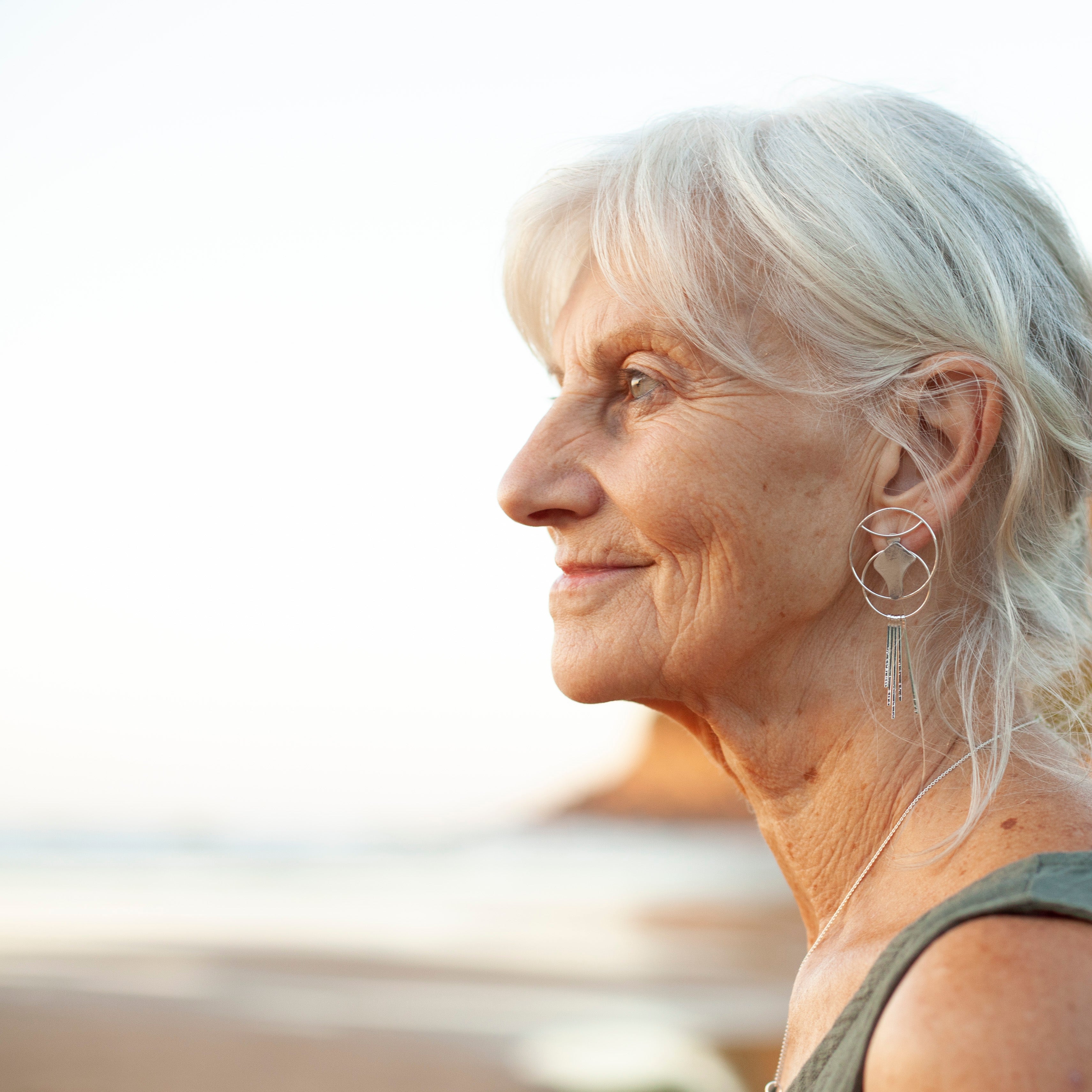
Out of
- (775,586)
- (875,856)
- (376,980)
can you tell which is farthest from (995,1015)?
(376,980)

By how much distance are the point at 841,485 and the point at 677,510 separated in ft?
0.95

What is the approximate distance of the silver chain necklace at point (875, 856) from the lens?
1773 mm

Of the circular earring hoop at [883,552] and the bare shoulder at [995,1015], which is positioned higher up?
the circular earring hoop at [883,552]

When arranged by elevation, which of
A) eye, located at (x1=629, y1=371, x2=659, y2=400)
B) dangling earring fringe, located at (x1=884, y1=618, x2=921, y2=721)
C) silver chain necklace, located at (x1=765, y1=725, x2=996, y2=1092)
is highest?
eye, located at (x1=629, y1=371, x2=659, y2=400)

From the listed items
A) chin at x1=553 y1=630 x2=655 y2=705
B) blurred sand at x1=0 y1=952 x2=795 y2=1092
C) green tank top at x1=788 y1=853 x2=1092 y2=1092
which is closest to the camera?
green tank top at x1=788 y1=853 x2=1092 y2=1092

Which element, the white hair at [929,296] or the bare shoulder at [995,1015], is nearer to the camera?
the bare shoulder at [995,1015]

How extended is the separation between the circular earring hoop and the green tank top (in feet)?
1.81

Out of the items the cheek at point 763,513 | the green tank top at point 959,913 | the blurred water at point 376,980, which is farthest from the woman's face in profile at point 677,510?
the blurred water at point 376,980

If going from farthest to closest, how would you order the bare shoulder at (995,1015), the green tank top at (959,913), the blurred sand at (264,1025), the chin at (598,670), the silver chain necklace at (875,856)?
1. the blurred sand at (264,1025)
2. the chin at (598,670)
3. the silver chain necklace at (875,856)
4. the green tank top at (959,913)
5. the bare shoulder at (995,1015)

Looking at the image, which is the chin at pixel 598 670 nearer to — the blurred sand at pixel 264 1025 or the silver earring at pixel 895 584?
the silver earring at pixel 895 584

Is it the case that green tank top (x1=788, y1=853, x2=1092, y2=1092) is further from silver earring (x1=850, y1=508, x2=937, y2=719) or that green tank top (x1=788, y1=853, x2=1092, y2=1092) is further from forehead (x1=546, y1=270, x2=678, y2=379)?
forehead (x1=546, y1=270, x2=678, y2=379)

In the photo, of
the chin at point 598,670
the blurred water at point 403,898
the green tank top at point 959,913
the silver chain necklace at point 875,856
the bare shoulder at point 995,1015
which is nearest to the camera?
the bare shoulder at point 995,1015

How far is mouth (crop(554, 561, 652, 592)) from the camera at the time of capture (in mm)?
1999

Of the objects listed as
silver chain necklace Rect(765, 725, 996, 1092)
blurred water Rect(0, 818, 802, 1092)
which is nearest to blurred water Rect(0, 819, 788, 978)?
blurred water Rect(0, 818, 802, 1092)
